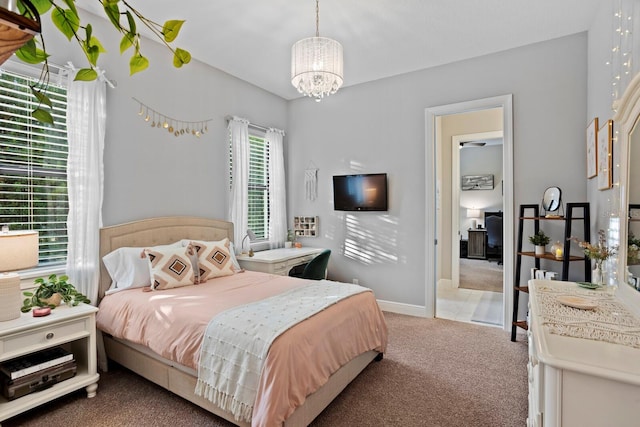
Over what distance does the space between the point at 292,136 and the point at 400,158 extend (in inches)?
67.3

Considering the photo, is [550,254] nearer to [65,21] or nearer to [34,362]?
[65,21]

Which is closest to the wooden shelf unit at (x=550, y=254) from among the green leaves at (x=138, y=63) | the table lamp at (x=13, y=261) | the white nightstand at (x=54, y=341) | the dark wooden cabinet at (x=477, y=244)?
the green leaves at (x=138, y=63)

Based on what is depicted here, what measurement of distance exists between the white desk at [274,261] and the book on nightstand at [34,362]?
1.88 metres

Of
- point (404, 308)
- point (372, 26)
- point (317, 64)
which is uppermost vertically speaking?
point (372, 26)

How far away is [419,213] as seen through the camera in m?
4.15

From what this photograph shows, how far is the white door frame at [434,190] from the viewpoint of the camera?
11.8ft

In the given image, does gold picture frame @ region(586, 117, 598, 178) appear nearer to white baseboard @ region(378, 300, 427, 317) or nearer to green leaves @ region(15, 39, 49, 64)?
white baseboard @ region(378, 300, 427, 317)

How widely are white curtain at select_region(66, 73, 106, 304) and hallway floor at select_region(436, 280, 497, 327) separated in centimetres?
369

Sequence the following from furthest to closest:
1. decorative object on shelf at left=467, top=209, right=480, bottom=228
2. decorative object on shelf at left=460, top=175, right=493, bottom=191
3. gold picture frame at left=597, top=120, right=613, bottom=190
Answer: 1. decorative object on shelf at left=467, top=209, right=480, bottom=228
2. decorative object on shelf at left=460, top=175, right=493, bottom=191
3. gold picture frame at left=597, top=120, right=613, bottom=190

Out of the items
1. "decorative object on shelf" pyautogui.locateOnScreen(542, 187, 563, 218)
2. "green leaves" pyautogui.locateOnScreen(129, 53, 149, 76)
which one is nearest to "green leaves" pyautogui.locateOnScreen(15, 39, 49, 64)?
"green leaves" pyautogui.locateOnScreen(129, 53, 149, 76)

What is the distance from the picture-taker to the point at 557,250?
10.5 feet

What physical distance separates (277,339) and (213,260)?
1.67 meters

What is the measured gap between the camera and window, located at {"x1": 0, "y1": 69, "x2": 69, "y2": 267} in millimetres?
2537

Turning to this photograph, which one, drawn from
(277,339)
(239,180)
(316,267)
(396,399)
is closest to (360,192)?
(316,267)
